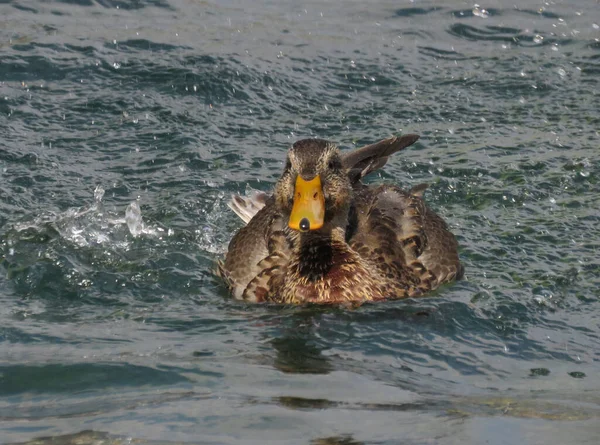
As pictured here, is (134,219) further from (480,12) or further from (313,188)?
(480,12)

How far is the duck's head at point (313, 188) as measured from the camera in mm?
7484

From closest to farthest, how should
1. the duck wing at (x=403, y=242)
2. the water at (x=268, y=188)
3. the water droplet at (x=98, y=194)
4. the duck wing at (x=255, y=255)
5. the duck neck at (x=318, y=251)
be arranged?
the water at (x=268, y=188)
the duck neck at (x=318, y=251)
the duck wing at (x=403, y=242)
the duck wing at (x=255, y=255)
the water droplet at (x=98, y=194)

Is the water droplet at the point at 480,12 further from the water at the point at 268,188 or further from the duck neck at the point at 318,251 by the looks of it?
the duck neck at the point at 318,251

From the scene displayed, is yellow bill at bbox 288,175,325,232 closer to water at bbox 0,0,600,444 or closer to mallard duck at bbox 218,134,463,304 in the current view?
mallard duck at bbox 218,134,463,304

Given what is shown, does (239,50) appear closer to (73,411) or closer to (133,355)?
(133,355)

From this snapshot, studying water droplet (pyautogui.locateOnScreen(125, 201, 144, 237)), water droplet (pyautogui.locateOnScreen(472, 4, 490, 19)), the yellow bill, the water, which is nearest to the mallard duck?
the yellow bill

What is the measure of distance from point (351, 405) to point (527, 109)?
7232mm

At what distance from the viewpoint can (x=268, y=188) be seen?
10.3m

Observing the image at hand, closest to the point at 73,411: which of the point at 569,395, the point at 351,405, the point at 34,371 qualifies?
the point at 34,371

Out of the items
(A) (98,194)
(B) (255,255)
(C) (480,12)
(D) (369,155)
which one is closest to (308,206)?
(B) (255,255)

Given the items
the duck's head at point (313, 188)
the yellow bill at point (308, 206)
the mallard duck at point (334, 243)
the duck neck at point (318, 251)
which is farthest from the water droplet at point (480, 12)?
the yellow bill at point (308, 206)

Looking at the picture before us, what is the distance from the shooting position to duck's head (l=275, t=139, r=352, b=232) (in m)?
7.48

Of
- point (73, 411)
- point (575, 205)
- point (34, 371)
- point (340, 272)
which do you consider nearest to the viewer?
point (73, 411)

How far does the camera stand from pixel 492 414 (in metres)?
5.61
